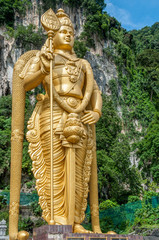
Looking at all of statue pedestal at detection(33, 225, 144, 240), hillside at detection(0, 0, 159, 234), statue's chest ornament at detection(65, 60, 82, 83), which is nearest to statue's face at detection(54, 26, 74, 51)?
statue's chest ornament at detection(65, 60, 82, 83)

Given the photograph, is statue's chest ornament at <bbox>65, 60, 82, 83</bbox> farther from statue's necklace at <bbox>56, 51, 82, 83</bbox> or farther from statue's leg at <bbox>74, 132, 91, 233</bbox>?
statue's leg at <bbox>74, 132, 91, 233</bbox>

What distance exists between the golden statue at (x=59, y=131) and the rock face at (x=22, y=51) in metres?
17.2

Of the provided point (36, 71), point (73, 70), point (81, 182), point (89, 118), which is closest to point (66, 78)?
point (73, 70)

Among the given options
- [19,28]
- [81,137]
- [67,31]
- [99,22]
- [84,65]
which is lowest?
[81,137]

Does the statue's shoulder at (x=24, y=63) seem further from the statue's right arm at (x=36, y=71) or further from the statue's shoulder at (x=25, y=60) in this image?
the statue's right arm at (x=36, y=71)

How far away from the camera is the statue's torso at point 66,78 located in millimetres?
5734

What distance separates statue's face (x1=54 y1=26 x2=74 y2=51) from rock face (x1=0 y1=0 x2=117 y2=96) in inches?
669

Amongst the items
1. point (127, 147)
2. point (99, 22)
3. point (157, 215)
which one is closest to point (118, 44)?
point (99, 22)

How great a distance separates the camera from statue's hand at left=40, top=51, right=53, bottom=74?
520 cm

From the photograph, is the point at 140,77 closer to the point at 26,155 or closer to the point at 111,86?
the point at 111,86

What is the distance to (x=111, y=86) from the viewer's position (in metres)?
24.6

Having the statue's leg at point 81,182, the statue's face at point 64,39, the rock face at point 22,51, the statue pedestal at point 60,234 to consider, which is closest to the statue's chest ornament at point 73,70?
the statue's face at point 64,39

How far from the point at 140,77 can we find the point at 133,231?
60.8ft

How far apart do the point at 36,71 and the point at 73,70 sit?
67cm
